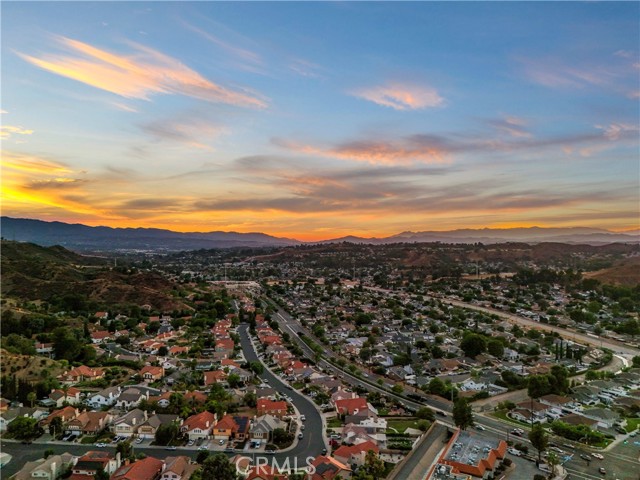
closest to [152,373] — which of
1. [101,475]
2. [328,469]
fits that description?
[101,475]

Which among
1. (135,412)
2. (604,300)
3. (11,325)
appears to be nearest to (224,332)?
(11,325)

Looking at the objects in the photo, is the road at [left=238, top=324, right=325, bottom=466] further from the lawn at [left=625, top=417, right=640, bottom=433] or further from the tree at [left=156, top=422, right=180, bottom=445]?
the lawn at [left=625, top=417, right=640, bottom=433]

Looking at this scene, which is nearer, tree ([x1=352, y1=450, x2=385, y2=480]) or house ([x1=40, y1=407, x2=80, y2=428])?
tree ([x1=352, y1=450, x2=385, y2=480])

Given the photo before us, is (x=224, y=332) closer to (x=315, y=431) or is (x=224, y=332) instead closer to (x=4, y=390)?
(x=4, y=390)

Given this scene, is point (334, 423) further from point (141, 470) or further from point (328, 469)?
point (141, 470)

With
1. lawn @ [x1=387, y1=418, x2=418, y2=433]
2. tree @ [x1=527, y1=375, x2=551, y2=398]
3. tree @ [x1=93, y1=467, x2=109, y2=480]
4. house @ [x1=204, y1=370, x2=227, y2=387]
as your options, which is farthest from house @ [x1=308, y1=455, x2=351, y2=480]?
tree @ [x1=527, y1=375, x2=551, y2=398]

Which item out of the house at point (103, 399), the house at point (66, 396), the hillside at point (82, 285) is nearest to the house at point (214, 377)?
the house at point (103, 399)
